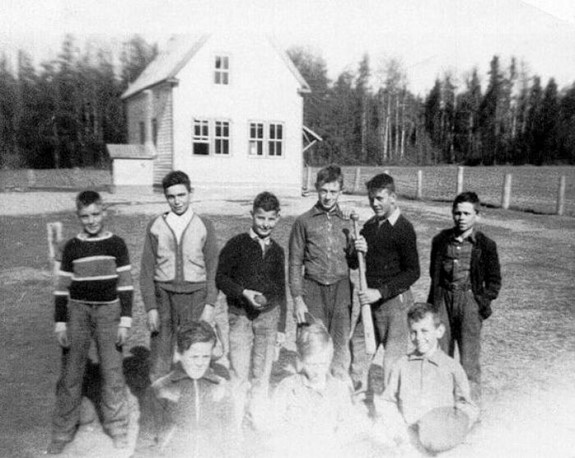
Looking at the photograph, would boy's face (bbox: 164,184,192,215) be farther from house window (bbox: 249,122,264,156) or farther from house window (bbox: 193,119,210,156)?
house window (bbox: 249,122,264,156)

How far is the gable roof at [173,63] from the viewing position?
49.9 feet

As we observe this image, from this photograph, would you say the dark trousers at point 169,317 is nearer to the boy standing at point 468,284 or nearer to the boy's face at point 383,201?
the boy's face at point 383,201

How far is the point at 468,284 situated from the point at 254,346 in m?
1.22

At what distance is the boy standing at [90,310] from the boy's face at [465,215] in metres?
1.75

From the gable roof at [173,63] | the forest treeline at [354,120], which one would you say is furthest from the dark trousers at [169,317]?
the gable roof at [173,63]

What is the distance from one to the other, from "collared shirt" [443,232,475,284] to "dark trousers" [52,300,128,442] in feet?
5.77

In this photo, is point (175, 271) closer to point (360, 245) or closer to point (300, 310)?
point (300, 310)

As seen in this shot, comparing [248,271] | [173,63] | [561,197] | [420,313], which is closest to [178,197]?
[248,271]

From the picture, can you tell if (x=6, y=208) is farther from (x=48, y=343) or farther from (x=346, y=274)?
(x=346, y=274)

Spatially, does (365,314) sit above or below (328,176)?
below

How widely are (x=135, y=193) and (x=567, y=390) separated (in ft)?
47.0

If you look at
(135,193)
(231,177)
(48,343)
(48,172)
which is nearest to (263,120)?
(231,177)

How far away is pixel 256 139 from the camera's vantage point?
1617 cm

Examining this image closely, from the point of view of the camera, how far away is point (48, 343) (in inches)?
157
